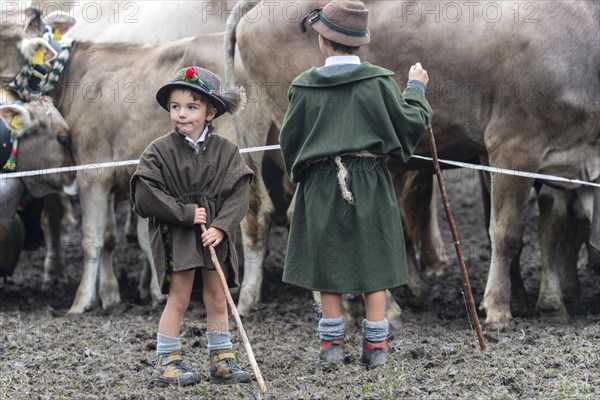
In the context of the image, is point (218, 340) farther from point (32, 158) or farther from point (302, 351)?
point (32, 158)

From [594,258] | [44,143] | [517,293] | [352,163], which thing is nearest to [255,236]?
[44,143]

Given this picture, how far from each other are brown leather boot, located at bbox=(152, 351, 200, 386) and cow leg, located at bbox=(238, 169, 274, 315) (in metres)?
2.89

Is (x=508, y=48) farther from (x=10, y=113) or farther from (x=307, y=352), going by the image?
(x=10, y=113)

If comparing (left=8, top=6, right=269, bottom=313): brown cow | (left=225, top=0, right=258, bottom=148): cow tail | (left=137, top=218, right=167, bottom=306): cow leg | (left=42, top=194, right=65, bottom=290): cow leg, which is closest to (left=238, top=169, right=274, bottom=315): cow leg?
(left=8, top=6, right=269, bottom=313): brown cow

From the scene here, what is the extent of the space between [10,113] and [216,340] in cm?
393

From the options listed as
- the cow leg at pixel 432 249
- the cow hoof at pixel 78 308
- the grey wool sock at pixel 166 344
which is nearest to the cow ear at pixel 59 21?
the cow hoof at pixel 78 308

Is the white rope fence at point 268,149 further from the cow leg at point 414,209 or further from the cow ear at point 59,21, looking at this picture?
the cow ear at point 59,21

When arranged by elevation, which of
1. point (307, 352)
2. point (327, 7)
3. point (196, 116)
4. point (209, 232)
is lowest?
point (307, 352)

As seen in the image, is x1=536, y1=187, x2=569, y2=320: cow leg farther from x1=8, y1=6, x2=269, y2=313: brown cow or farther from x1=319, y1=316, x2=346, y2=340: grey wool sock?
x1=319, y1=316, x2=346, y2=340: grey wool sock

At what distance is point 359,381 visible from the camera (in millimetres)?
5566

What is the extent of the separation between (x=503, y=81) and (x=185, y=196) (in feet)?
8.67

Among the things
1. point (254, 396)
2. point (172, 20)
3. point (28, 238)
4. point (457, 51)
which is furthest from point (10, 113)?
point (254, 396)

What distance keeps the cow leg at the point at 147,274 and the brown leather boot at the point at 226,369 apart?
3360 millimetres

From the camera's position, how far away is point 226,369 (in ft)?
19.0
